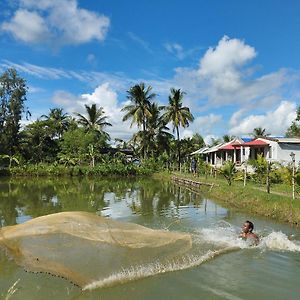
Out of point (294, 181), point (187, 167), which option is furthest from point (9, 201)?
point (187, 167)

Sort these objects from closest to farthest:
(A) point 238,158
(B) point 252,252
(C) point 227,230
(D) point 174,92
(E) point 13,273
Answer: (E) point 13,273 < (B) point 252,252 < (C) point 227,230 < (A) point 238,158 < (D) point 174,92

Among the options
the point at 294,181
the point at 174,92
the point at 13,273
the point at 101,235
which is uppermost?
the point at 174,92

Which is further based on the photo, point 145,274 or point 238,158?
point 238,158

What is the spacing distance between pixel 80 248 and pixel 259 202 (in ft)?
38.5

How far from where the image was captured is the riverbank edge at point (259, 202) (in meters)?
15.1

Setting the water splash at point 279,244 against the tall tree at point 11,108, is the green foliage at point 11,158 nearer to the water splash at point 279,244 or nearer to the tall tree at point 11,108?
the tall tree at point 11,108

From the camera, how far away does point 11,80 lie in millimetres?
51625

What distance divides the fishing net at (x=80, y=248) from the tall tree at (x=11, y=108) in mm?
44868

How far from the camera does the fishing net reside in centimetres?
759

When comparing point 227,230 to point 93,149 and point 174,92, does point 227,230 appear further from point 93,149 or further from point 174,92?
point 93,149

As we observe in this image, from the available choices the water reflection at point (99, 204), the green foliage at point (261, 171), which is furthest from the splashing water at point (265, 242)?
the green foliage at point (261, 171)

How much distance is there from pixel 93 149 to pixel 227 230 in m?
37.9

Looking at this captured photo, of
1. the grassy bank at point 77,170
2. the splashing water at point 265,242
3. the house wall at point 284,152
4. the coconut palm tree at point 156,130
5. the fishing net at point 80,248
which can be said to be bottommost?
the splashing water at point 265,242

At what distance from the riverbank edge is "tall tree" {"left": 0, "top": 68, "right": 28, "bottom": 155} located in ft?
111
